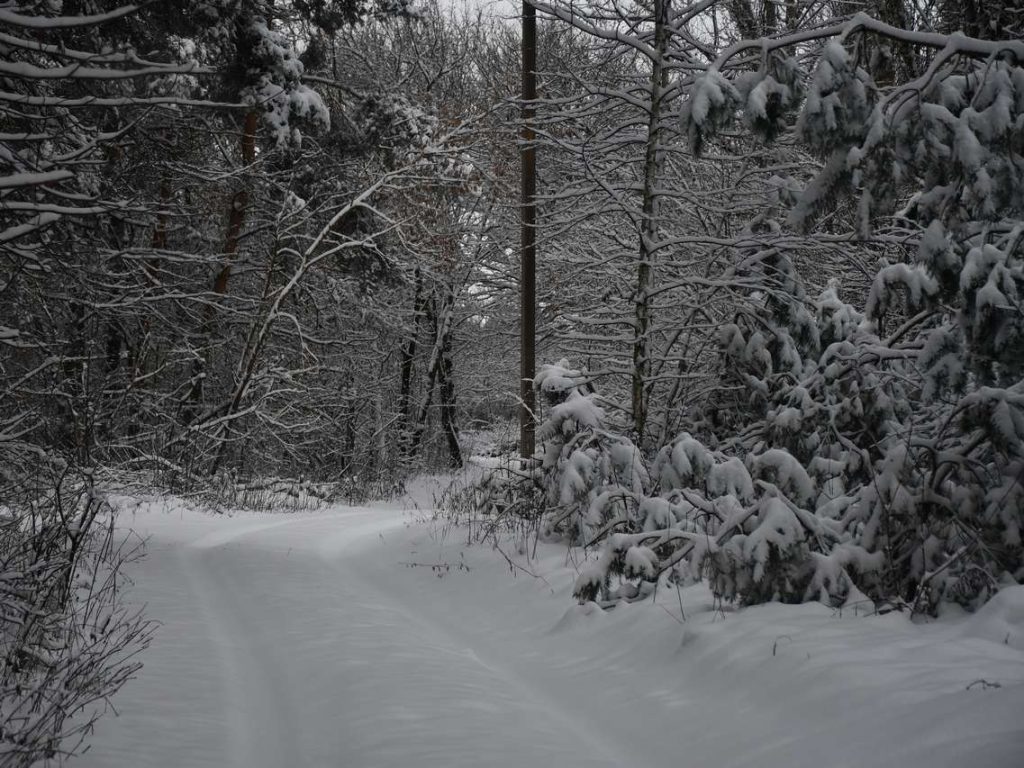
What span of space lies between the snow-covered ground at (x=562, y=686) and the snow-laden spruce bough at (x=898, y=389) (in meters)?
0.37

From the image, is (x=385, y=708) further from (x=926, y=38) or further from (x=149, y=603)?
(x=926, y=38)

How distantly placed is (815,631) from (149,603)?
513 centimetres

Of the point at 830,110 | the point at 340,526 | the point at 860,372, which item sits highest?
the point at 830,110

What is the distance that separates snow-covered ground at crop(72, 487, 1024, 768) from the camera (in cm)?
370

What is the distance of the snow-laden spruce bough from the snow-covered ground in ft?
1.20

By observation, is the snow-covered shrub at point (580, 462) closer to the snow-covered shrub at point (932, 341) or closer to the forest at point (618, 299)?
the forest at point (618, 299)

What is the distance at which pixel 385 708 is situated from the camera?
4.51 metres

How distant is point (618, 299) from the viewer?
11938 millimetres

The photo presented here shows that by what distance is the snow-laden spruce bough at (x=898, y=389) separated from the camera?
15.6 feet

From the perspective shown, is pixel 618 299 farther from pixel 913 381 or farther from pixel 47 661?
pixel 47 661

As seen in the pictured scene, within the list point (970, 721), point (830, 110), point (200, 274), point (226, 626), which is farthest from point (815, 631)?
point (200, 274)

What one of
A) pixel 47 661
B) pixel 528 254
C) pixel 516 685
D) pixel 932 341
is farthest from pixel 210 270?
pixel 932 341

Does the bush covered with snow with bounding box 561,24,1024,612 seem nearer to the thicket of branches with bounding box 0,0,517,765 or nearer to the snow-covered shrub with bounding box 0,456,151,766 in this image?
the snow-covered shrub with bounding box 0,456,151,766

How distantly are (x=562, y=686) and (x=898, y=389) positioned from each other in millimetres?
3876
